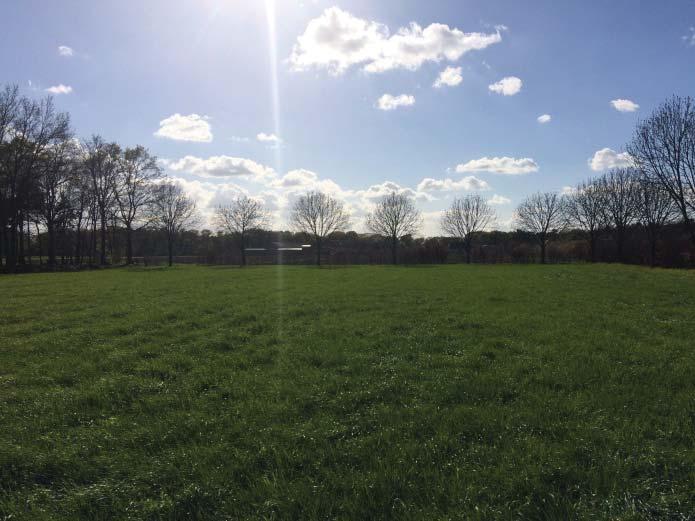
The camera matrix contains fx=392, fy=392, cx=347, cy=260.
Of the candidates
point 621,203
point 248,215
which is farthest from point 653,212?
point 248,215

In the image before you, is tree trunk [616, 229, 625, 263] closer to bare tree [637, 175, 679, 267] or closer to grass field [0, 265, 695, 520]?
bare tree [637, 175, 679, 267]

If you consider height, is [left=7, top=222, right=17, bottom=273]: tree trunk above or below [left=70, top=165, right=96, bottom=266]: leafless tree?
below

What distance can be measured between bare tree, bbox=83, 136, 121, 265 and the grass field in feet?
174

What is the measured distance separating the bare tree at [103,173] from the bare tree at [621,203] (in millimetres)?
74295

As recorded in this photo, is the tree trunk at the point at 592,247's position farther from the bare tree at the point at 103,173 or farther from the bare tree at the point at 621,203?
the bare tree at the point at 103,173

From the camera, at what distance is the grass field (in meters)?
3.30

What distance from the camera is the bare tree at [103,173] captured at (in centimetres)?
5368

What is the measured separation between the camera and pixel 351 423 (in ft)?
15.4

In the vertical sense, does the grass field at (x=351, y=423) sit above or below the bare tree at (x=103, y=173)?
below

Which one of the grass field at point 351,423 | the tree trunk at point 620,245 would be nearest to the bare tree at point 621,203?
the tree trunk at point 620,245

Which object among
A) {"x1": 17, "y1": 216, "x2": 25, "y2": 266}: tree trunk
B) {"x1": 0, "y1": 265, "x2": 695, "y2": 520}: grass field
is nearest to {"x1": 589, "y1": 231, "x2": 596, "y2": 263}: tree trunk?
{"x1": 0, "y1": 265, "x2": 695, "y2": 520}: grass field

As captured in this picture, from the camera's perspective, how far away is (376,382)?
598cm

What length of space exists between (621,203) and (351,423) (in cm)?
7140

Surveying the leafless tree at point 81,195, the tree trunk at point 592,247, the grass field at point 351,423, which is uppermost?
the leafless tree at point 81,195
